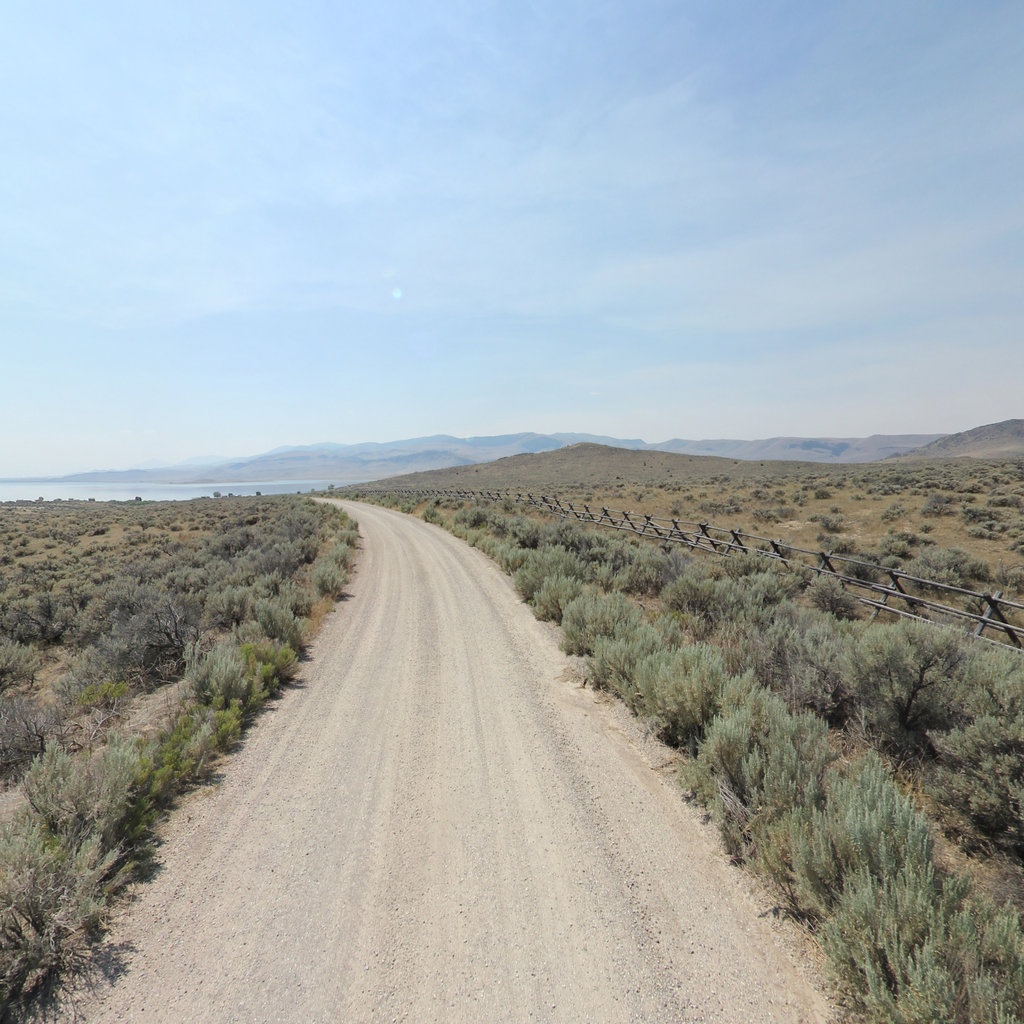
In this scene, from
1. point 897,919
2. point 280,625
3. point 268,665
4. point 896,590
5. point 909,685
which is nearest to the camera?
point 897,919

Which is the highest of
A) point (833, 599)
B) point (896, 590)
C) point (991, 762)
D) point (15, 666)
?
point (991, 762)

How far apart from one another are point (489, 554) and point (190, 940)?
14.2 m

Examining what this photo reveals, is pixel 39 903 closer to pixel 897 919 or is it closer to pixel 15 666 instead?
pixel 897 919

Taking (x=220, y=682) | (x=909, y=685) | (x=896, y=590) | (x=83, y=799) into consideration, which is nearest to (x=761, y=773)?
(x=909, y=685)

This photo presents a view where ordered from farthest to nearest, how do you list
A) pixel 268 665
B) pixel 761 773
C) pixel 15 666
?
pixel 15 666 → pixel 268 665 → pixel 761 773

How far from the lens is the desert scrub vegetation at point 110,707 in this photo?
9.80 ft

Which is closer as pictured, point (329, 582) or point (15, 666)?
point (15, 666)

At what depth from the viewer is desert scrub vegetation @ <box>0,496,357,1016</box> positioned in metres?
2.99

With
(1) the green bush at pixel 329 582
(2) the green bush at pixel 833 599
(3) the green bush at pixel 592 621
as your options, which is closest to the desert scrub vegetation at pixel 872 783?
(3) the green bush at pixel 592 621

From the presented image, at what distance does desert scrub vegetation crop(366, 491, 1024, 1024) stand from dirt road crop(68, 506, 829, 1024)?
0.45m

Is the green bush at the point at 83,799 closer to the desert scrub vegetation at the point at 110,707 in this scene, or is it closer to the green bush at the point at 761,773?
the desert scrub vegetation at the point at 110,707

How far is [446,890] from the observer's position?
136 inches

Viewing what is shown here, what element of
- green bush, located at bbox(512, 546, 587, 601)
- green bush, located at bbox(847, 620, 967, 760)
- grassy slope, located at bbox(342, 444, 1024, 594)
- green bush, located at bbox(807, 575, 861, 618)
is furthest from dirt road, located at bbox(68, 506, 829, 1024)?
grassy slope, located at bbox(342, 444, 1024, 594)

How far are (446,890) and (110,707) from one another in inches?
237
